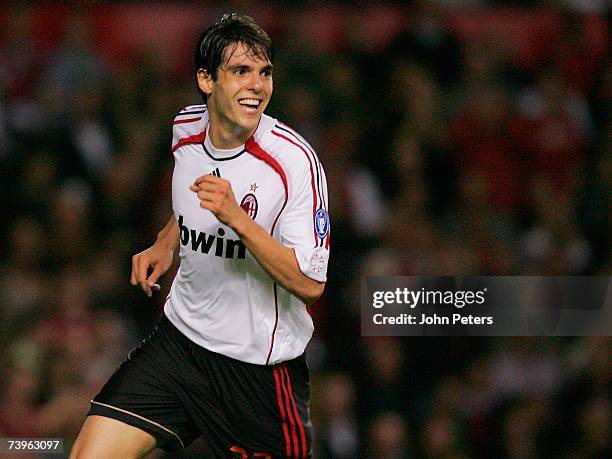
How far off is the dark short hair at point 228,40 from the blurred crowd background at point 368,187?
2.62 m

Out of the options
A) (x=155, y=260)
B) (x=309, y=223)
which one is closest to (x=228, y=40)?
(x=309, y=223)

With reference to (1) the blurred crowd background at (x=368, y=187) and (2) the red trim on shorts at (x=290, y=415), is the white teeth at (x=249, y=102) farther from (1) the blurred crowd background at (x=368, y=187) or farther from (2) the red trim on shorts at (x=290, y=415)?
(1) the blurred crowd background at (x=368, y=187)

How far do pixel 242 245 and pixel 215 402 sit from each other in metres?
0.51

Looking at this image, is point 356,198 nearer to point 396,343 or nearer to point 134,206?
point 396,343

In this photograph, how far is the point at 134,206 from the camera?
6.11m

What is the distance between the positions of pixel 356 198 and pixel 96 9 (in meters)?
2.25

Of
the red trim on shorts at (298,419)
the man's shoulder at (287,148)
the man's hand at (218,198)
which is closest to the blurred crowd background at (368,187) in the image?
the red trim on shorts at (298,419)

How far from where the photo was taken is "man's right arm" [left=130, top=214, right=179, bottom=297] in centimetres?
353

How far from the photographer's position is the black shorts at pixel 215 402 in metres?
3.38

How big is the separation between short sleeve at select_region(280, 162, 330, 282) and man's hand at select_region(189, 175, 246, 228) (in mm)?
285

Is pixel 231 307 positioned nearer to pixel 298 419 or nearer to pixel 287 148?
pixel 298 419

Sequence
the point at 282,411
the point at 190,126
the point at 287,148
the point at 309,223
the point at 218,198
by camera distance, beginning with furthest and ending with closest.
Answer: the point at 190,126 → the point at 282,411 → the point at 287,148 → the point at 309,223 → the point at 218,198

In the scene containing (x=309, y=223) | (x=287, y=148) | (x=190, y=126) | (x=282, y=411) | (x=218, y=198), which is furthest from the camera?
(x=190, y=126)

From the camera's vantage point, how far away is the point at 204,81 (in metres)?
3.34
